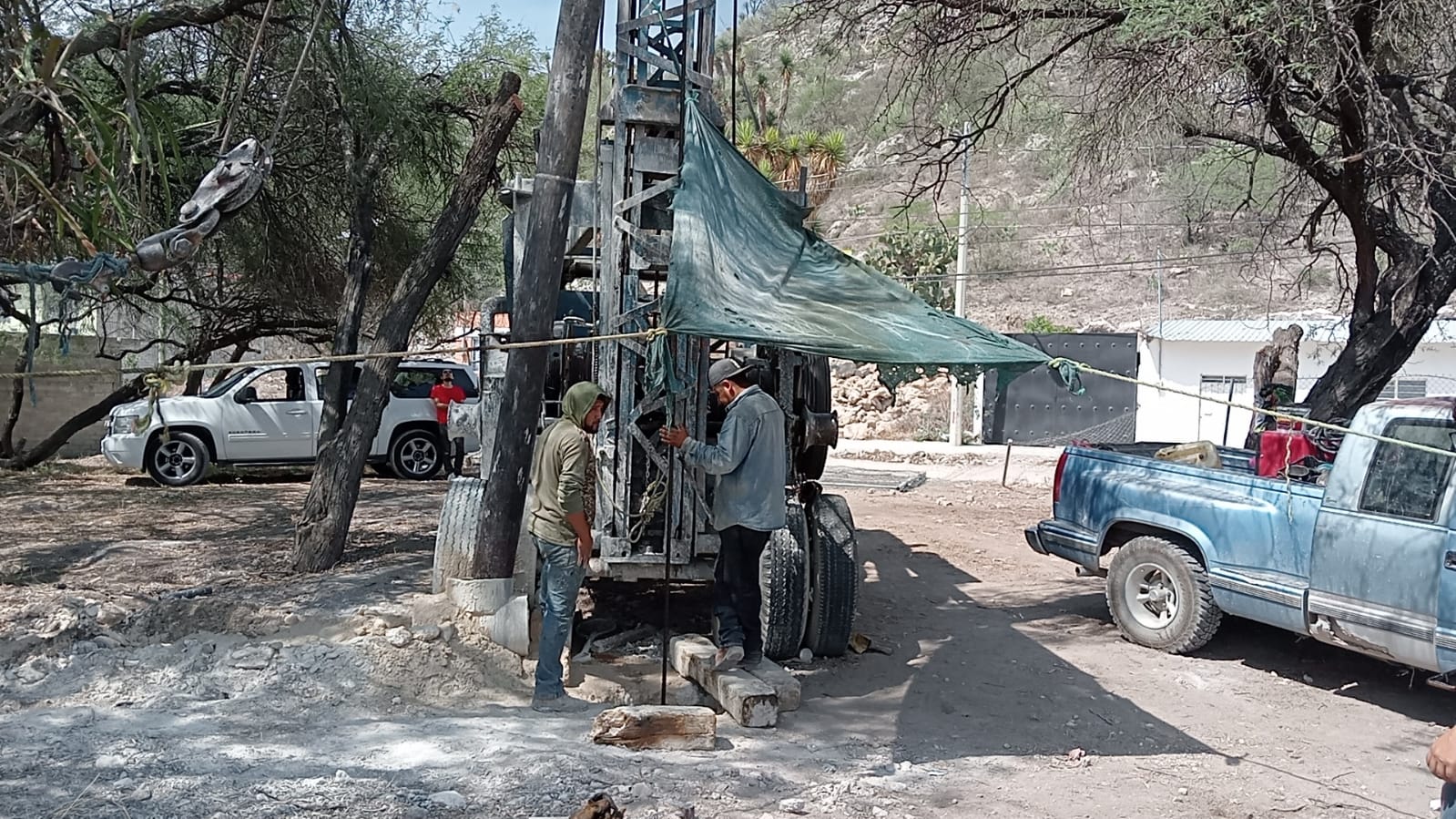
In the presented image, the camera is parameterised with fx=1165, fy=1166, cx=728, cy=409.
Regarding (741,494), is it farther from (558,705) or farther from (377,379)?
(377,379)

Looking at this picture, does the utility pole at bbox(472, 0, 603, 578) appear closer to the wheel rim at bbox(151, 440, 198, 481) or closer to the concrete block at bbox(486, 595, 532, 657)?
the concrete block at bbox(486, 595, 532, 657)

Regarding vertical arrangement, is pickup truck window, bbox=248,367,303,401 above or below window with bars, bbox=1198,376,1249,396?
below

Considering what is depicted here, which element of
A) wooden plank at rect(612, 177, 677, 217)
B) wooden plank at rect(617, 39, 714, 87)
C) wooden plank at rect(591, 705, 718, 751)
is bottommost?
wooden plank at rect(591, 705, 718, 751)

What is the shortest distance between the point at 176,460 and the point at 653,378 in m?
12.1

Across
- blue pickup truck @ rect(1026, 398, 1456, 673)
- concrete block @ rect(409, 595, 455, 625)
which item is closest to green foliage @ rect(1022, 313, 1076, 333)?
blue pickup truck @ rect(1026, 398, 1456, 673)

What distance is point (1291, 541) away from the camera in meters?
7.30

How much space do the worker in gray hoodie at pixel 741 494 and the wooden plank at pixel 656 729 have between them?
108cm

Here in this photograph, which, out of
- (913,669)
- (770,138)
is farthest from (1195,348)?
(913,669)

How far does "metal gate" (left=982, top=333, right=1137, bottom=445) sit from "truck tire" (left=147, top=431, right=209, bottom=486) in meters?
17.5

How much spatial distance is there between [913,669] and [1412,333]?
17.8ft

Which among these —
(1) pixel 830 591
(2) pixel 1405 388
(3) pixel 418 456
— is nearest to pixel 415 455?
(3) pixel 418 456

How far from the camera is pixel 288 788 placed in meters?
4.81

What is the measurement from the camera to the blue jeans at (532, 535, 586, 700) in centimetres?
663

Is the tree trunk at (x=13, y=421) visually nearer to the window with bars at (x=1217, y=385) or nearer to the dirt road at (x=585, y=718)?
the dirt road at (x=585, y=718)
